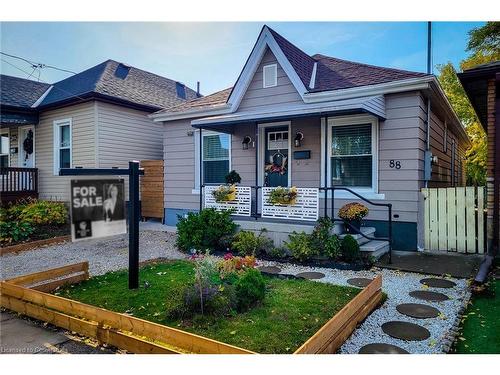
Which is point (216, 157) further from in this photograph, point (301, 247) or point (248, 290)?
point (248, 290)

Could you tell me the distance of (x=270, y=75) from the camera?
27.7ft

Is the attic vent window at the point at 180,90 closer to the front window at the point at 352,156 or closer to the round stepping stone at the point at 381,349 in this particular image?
the front window at the point at 352,156

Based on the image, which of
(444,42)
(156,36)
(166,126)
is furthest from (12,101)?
(444,42)

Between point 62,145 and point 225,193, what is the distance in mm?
6987

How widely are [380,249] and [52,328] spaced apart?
5227 mm

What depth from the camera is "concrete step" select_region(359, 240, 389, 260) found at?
19.4ft

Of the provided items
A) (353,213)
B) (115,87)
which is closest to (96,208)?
(353,213)

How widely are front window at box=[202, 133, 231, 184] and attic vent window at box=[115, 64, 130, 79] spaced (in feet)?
15.9

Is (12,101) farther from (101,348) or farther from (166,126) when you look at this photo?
(101,348)

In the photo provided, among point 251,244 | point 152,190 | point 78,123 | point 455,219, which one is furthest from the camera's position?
point 152,190

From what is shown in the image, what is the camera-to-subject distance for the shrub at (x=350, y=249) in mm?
5738

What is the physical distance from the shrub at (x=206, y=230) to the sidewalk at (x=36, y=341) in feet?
12.1

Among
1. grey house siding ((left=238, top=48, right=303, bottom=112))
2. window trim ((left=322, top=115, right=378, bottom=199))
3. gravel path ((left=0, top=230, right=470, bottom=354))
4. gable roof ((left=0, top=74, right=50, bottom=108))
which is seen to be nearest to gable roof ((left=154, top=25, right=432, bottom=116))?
grey house siding ((left=238, top=48, right=303, bottom=112))
